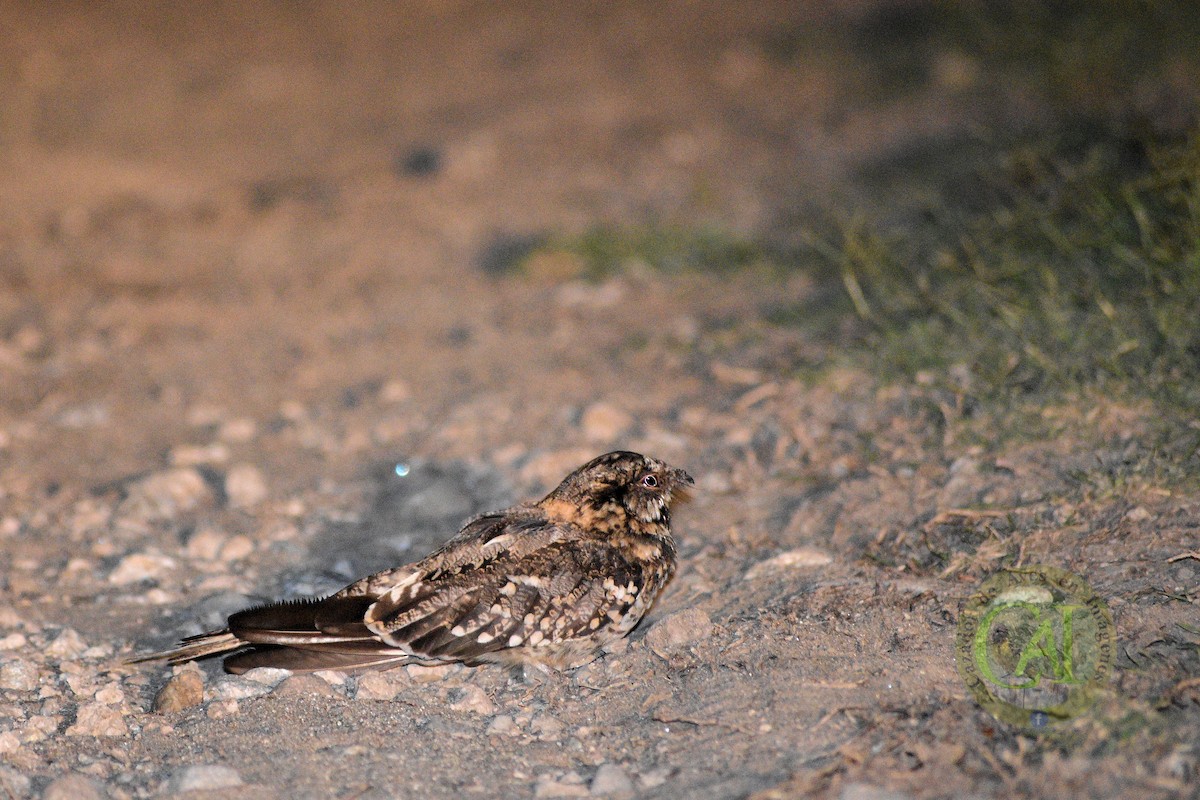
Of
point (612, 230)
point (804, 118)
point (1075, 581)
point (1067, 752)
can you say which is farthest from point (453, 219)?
point (1067, 752)

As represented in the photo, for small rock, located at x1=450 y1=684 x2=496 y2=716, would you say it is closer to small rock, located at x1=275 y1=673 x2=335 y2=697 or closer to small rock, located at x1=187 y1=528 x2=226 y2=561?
small rock, located at x1=275 y1=673 x2=335 y2=697

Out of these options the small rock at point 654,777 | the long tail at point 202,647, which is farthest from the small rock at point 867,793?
the long tail at point 202,647

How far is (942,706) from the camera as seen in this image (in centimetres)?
285

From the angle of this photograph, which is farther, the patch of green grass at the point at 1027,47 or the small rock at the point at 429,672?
the patch of green grass at the point at 1027,47

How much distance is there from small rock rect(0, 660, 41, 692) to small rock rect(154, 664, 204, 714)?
41cm

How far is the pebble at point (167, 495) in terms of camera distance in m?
4.44

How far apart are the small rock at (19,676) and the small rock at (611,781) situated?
167 centimetres

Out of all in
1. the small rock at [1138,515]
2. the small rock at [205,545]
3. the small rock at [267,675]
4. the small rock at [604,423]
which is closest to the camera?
the small rock at [267,675]

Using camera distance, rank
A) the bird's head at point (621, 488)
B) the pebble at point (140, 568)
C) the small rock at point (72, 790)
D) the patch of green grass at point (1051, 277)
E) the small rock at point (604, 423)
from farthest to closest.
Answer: the small rock at point (604, 423)
the patch of green grass at point (1051, 277)
the pebble at point (140, 568)
the bird's head at point (621, 488)
the small rock at point (72, 790)

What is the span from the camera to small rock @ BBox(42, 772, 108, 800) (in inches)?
109

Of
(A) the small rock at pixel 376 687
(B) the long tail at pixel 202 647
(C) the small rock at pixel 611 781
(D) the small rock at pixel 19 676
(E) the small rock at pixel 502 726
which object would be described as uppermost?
(D) the small rock at pixel 19 676

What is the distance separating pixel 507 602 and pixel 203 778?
2.99ft

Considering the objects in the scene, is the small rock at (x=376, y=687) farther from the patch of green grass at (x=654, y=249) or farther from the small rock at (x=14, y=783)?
the patch of green grass at (x=654, y=249)

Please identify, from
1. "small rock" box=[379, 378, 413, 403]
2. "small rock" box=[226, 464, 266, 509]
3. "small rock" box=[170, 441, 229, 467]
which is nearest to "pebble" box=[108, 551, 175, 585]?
"small rock" box=[226, 464, 266, 509]
